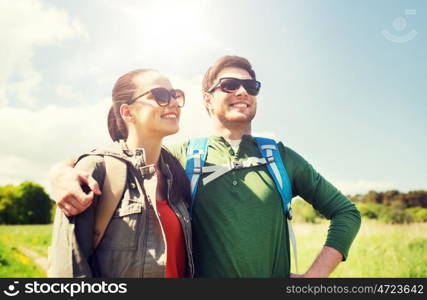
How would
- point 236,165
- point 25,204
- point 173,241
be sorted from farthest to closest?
1. point 25,204
2. point 236,165
3. point 173,241

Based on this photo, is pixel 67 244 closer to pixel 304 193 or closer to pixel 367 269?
pixel 304 193

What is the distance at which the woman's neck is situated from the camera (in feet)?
11.2

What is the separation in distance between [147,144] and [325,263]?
86.2 inches

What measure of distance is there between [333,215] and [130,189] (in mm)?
2246

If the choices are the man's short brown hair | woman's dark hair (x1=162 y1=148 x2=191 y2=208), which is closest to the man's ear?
woman's dark hair (x1=162 y1=148 x2=191 y2=208)

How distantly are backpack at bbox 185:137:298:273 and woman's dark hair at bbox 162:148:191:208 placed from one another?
52mm

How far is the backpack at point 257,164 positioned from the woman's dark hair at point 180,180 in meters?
0.05

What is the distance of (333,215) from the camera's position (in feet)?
12.7

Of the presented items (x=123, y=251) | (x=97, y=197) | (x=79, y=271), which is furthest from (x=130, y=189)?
(x=79, y=271)

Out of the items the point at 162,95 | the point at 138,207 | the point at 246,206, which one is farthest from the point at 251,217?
the point at 162,95

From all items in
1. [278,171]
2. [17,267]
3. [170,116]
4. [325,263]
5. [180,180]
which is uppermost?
[170,116]

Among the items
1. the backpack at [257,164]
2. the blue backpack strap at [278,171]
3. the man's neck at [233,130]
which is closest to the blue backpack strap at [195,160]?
the backpack at [257,164]

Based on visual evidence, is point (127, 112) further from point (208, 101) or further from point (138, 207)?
point (208, 101)

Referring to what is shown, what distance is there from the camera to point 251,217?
140 inches
